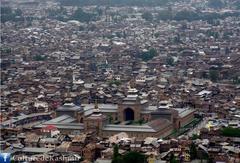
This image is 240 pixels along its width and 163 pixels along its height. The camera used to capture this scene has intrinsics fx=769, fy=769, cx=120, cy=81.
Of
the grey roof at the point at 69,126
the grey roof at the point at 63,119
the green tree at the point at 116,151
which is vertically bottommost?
the grey roof at the point at 63,119

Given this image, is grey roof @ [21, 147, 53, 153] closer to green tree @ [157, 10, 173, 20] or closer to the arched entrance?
the arched entrance

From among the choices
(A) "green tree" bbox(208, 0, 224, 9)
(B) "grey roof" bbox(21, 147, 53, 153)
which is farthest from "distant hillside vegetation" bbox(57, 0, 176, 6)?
(B) "grey roof" bbox(21, 147, 53, 153)

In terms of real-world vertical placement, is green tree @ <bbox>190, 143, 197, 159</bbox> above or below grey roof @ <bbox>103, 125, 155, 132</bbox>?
above

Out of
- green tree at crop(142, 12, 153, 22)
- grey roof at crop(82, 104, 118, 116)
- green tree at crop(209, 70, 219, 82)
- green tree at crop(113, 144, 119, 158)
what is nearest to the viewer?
green tree at crop(113, 144, 119, 158)

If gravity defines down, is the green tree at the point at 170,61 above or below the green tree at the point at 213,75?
below

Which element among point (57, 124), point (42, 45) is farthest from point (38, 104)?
point (42, 45)

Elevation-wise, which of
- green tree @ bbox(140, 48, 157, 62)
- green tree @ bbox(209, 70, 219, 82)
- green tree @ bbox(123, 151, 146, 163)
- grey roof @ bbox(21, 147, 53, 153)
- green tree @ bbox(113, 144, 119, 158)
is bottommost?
green tree @ bbox(140, 48, 157, 62)

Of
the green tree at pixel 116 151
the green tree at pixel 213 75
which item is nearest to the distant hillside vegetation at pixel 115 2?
the green tree at pixel 213 75

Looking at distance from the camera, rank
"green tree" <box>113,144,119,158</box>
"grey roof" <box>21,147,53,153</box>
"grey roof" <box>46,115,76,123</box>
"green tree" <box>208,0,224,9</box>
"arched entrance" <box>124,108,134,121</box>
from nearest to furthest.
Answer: "green tree" <box>113,144,119,158</box> < "grey roof" <box>21,147,53,153</box> < "grey roof" <box>46,115,76,123</box> < "arched entrance" <box>124,108,134,121</box> < "green tree" <box>208,0,224,9</box>

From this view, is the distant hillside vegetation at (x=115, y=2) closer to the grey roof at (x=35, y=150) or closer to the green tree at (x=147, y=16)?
the green tree at (x=147, y=16)

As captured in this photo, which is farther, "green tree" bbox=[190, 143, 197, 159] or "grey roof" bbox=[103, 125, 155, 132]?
"grey roof" bbox=[103, 125, 155, 132]
